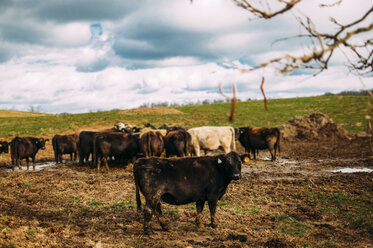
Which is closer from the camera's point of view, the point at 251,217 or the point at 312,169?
the point at 251,217

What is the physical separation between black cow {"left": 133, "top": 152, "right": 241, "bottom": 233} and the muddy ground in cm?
62

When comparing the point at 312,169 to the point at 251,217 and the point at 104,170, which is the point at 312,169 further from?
the point at 104,170

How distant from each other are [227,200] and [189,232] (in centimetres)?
261

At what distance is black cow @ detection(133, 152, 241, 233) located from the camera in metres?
6.38

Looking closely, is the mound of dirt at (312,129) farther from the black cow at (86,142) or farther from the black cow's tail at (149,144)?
the black cow at (86,142)

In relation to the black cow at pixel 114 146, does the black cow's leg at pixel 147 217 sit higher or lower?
lower

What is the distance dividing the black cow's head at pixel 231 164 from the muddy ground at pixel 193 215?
1175 mm

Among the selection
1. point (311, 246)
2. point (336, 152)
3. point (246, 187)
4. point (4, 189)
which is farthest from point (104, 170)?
point (336, 152)

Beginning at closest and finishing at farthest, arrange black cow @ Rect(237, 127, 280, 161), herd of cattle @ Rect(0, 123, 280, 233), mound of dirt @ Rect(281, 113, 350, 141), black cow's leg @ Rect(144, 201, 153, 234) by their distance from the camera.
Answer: black cow's leg @ Rect(144, 201, 153, 234) < herd of cattle @ Rect(0, 123, 280, 233) < black cow @ Rect(237, 127, 280, 161) < mound of dirt @ Rect(281, 113, 350, 141)

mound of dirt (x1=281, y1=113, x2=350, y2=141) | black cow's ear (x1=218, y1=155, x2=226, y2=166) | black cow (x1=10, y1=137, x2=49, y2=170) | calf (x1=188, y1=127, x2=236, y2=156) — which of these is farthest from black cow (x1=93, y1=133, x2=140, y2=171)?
mound of dirt (x1=281, y1=113, x2=350, y2=141)

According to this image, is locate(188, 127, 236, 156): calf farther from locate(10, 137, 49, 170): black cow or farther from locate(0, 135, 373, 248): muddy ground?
locate(10, 137, 49, 170): black cow

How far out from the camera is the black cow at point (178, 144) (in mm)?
15492

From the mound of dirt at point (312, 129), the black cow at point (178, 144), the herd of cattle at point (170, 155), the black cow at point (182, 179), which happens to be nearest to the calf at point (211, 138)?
the herd of cattle at point (170, 155)

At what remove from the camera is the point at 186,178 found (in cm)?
659
